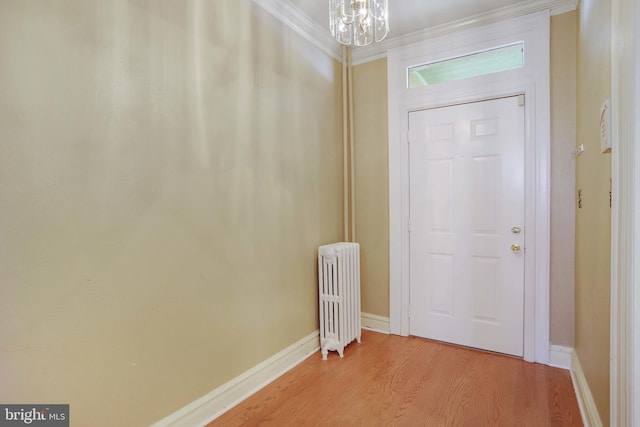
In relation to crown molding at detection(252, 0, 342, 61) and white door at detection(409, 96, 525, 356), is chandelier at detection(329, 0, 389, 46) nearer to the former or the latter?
crown molding at detection(252, 0, 342, 61)

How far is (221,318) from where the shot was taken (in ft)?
6.61

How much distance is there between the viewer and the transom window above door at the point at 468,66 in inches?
106

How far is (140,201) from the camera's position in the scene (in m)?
1.60

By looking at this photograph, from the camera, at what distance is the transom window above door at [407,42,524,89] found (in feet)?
8.80

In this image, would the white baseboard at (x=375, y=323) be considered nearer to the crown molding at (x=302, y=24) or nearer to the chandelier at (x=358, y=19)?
the chandelier at (x=358, y=19)

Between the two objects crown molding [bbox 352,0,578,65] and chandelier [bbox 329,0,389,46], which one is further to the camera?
crown molding [bbox 352,0,578,65]

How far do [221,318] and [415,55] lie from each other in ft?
9.13

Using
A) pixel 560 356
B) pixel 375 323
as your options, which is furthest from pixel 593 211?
pixel 375 323

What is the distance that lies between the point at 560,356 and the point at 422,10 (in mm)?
2921

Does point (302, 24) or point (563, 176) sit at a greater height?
point (302, 24)

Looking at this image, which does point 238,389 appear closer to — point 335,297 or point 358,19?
point 335,297
